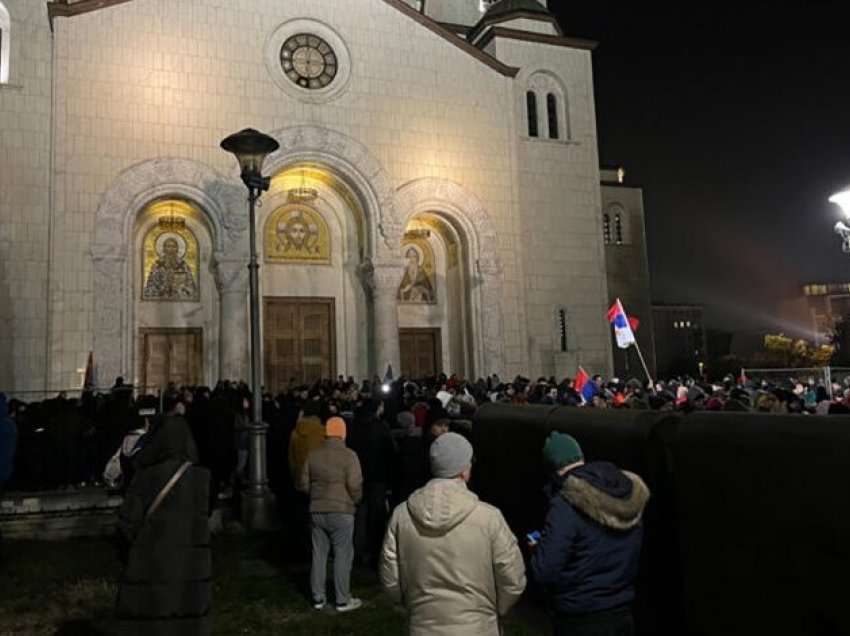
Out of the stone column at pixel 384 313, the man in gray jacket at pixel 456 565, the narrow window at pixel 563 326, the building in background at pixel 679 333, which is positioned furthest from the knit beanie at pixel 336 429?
the building in background at pixel 679 333

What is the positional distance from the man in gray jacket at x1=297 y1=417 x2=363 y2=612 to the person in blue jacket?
10.9 ft

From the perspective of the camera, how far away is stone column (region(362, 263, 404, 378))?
1902 centimetres

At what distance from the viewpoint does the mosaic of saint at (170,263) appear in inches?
742

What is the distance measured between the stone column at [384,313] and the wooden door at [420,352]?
6.69 ft

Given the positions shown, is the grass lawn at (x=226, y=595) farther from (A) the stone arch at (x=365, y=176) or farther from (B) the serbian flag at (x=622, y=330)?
(A) the stone arch at (x=365, y=176)

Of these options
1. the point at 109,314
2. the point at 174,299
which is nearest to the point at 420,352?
the point at 174,299

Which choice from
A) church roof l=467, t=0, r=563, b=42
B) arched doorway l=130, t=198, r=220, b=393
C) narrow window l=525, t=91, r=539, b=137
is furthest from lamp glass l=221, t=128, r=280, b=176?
church roof l=467, t=0, r=563, b=42

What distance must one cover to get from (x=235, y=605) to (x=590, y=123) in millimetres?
19677

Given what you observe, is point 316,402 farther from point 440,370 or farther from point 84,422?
point 440,370

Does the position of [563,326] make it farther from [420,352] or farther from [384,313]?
[384,313]

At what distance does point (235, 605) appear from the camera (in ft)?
21.8

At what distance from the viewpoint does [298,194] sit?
19.8 metres

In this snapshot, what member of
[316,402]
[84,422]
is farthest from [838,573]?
[84,422]

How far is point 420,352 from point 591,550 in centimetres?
1819
